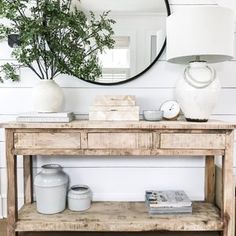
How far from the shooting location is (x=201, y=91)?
4.74ft

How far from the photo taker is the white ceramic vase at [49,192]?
1.56 m

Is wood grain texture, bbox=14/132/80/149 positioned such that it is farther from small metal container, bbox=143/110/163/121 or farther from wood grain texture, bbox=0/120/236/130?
small metal container, bbox=143/110/163/121

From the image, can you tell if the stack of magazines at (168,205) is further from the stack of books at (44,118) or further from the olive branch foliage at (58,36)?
the olive branch foliage at (58,36)

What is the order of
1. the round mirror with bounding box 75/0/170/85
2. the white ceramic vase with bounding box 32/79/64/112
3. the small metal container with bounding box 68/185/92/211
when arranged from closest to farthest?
the white ceramic vase with bounding box 32/79/64/112
the small metal container with bounding box 68/185/92/211
the round mirror with bounding box 75/0/170/85

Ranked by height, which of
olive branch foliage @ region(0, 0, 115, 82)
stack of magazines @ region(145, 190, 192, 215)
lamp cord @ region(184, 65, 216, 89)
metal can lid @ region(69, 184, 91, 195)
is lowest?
stack of magazines @ region(145, 190, 192, 215)

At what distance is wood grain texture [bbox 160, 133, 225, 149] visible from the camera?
1.41 metres

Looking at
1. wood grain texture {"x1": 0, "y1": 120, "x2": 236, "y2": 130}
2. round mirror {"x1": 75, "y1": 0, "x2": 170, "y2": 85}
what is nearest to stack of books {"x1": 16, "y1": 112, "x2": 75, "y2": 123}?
wood grain texture {"x1": 0, "y1": 120, "x2": 236, "y2": 130}

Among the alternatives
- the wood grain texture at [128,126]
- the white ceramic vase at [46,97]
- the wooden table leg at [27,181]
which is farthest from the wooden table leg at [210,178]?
→ the wooden table leg at [27,181]

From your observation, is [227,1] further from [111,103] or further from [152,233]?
[152,233]

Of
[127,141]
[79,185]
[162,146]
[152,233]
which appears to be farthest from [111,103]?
[152,233]

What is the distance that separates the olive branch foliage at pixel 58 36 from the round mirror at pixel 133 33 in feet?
0.18

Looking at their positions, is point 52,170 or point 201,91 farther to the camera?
point 52,170

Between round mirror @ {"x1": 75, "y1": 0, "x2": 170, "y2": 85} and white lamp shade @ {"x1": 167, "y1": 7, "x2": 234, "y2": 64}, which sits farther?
round mirror @ {"x1": 75, "y1": 0, "x2": 170, "y2": 85}

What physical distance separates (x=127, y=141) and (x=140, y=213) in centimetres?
49
